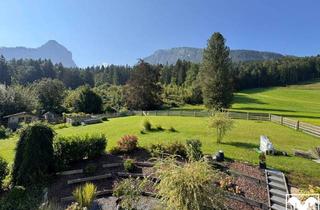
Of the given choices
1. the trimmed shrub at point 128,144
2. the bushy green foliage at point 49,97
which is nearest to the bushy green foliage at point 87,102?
the bushy green foliage at point 49,97

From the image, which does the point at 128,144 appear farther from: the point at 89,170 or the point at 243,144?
the point at 243,144

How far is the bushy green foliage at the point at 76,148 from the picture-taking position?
591 inches

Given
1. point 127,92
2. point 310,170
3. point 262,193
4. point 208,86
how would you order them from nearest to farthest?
point 262,193 < point 310,170 < point 208,86 < point 127,92

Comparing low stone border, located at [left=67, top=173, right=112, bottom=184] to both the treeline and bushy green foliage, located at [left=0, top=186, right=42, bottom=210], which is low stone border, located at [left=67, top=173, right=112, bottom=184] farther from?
the treeline

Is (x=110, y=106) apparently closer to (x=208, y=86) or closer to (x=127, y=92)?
(x=127, y=92)

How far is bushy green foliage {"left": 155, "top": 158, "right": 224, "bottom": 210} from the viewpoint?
24.1 ft

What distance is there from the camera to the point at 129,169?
47.7 ft

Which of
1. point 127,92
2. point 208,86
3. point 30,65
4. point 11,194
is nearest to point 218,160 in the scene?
point 11,194

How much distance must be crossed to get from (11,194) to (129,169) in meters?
5.44

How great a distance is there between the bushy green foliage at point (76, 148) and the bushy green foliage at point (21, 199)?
6.44 feet

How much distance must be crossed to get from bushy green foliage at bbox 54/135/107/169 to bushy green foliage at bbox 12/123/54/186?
0.56 meters

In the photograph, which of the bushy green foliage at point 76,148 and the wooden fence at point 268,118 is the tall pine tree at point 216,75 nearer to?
the wooden fence at point 268,118

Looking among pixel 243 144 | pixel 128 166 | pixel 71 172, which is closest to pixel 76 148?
pixel 71 172

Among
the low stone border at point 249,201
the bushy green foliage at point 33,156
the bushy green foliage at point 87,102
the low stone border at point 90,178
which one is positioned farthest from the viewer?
the bushy green foliage at point 87,102
